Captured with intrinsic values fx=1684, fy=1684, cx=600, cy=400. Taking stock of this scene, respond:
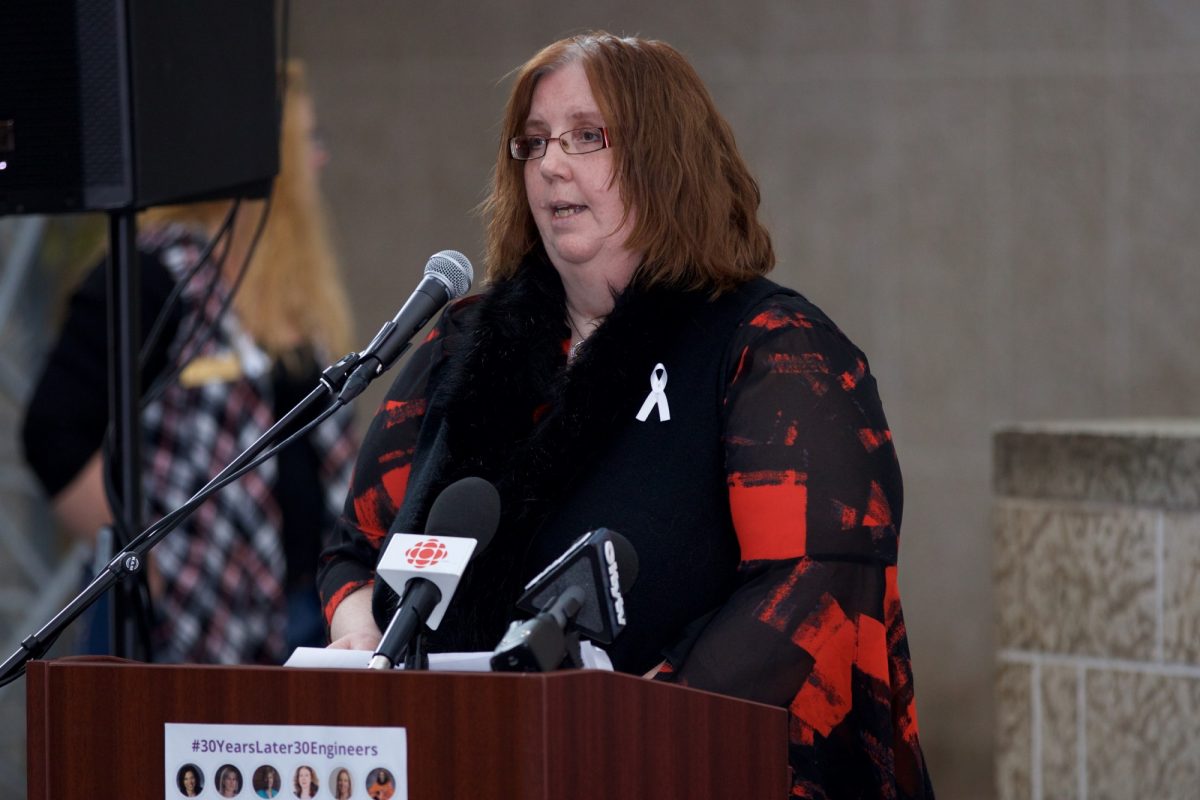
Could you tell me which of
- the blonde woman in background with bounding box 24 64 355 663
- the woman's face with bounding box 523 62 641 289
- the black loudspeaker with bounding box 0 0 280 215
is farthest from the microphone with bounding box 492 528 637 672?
the blonde woman in background with bounding box 24 64 355 663

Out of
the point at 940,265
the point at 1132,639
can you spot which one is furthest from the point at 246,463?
the point at 940,265

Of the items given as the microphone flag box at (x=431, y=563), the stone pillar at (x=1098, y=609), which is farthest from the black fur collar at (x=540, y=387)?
the stone pillar at (x=1098, y=609)

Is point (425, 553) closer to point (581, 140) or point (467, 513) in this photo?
point (467, 513)

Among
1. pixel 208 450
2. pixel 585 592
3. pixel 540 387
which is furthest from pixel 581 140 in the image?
pixel 208 450

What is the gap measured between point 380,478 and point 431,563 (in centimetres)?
82

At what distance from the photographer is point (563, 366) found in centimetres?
239

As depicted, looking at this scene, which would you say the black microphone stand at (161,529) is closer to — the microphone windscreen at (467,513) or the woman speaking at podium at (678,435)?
the microphone windscreen at (467,513)

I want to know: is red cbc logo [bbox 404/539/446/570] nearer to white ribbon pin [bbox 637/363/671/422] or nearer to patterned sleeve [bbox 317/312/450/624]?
white ribbon pin [bbox 637/363/671/422]

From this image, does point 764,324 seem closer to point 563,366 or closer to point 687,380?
point 687,380

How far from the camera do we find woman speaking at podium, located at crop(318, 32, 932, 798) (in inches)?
83.6

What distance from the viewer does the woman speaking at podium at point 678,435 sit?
2.12 meters

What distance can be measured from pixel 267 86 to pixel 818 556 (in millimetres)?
1490

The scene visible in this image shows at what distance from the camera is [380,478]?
2.50 m

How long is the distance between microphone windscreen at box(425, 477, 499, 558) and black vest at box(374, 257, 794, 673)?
0.33m
